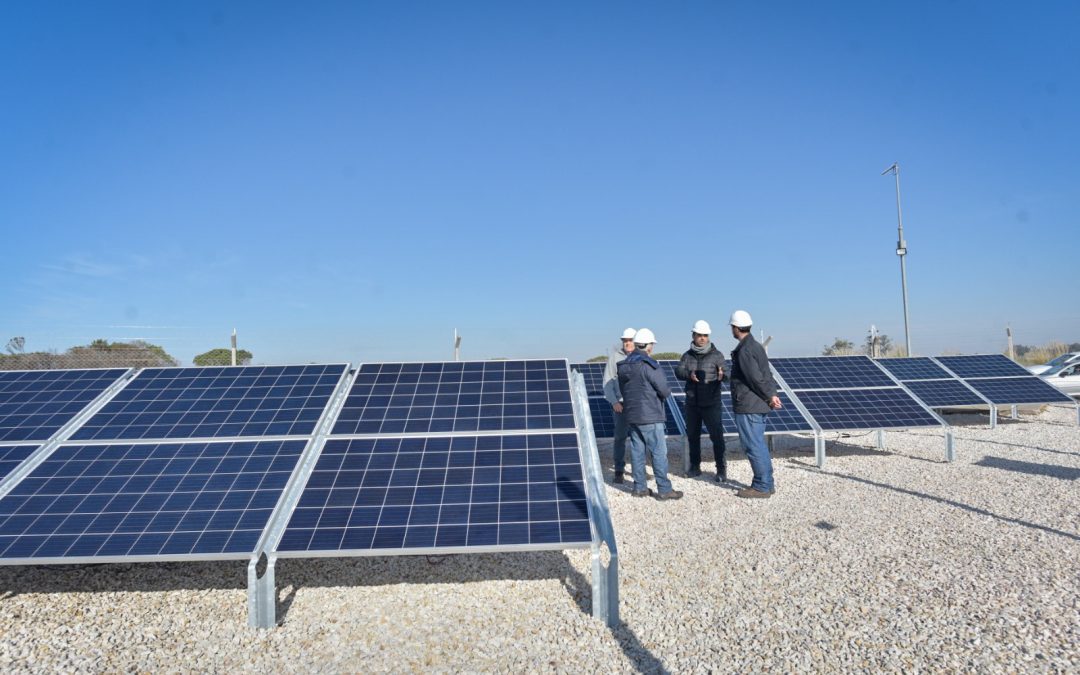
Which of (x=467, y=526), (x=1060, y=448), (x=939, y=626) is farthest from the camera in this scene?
(x=1060, y=448)

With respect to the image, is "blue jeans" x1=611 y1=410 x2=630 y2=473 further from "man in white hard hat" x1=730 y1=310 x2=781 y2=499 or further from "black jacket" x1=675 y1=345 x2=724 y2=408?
"man in white hard hat" x1=730 y1=310 x2=781 y2=499

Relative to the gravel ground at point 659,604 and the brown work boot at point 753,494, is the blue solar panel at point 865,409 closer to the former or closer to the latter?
the brown work boot at point 753,494

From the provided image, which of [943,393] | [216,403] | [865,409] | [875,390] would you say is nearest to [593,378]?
[865,409]

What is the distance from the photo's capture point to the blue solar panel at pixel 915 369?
531 inches

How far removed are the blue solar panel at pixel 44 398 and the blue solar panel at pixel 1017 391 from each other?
1514cm

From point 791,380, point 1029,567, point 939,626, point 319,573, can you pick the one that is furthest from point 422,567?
point 791,380

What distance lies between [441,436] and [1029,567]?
516 cm

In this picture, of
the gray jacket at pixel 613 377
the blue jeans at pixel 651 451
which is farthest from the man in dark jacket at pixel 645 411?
the gray jacket at pixel 613 377

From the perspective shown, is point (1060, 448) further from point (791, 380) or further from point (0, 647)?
point (0, 647)

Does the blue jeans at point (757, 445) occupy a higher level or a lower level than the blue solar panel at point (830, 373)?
lower

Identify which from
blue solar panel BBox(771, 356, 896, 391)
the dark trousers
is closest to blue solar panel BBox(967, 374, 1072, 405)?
blue solar panel BBox(771, 356, 896, 391)

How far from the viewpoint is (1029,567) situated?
5.09 metres

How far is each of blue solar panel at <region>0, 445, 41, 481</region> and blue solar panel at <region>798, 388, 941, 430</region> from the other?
9.65m

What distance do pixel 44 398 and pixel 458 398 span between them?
4.59 meters
